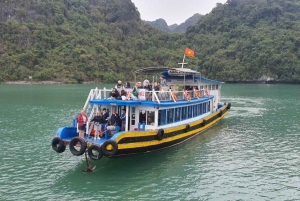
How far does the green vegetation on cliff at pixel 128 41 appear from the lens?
11675 centimetres

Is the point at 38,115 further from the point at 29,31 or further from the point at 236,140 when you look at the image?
the point at 29,31

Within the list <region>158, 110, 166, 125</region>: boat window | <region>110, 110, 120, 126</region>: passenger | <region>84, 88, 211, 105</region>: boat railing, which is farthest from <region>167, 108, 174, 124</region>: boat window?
<region>110, 110, 120, 126</region>: passenger

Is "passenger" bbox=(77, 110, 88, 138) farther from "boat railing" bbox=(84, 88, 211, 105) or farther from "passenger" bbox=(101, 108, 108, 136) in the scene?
"boat railing" bbox=(84, 88, 211, 105)

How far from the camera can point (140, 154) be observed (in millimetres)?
15688

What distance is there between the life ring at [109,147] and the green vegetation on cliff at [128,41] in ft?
335

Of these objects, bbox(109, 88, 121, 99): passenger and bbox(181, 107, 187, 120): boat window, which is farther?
bbox(181, 107, 187, 120): boat window

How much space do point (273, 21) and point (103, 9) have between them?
93981 mm

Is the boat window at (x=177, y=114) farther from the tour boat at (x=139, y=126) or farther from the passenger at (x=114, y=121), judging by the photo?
the passenger at (x=114, y=121)

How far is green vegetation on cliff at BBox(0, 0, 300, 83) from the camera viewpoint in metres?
117

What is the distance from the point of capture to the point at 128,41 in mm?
165625

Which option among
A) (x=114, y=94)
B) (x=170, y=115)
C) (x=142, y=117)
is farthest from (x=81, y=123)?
(x=170, y=115)

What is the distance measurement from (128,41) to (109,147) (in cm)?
15595

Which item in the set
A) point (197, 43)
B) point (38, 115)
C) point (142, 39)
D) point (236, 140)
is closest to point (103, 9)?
point (142, 39)

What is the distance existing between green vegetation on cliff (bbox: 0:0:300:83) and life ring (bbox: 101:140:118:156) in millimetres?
102223
